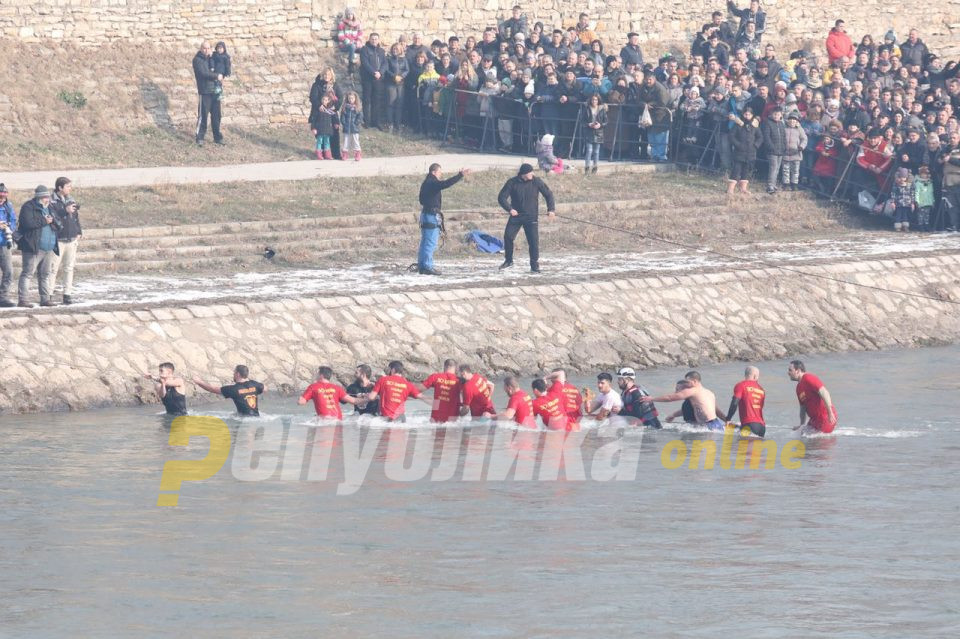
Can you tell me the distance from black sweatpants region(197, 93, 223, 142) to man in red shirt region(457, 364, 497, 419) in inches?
520

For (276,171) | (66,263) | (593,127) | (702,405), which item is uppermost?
(593,127)

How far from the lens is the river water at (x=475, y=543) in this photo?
13078 millimetres

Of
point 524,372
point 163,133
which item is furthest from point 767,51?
point 524,372

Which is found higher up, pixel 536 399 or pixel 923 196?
pixel 923 196

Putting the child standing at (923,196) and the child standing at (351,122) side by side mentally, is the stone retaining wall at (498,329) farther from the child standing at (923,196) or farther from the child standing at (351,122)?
the child standing at (351,122)

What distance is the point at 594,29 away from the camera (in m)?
39.8

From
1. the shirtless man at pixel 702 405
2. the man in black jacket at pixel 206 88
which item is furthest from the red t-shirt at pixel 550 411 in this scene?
the man in black jacket at pixel 206 88

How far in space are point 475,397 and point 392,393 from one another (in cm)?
90

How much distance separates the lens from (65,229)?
862 inches

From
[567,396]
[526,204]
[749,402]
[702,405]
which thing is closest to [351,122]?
[526,204]

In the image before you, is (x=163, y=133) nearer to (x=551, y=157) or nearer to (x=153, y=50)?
(x=153, y=50)

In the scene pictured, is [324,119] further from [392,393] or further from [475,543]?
[475,543]

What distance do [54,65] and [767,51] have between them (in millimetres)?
12897

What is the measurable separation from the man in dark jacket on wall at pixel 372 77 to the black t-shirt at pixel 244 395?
1472 cm
